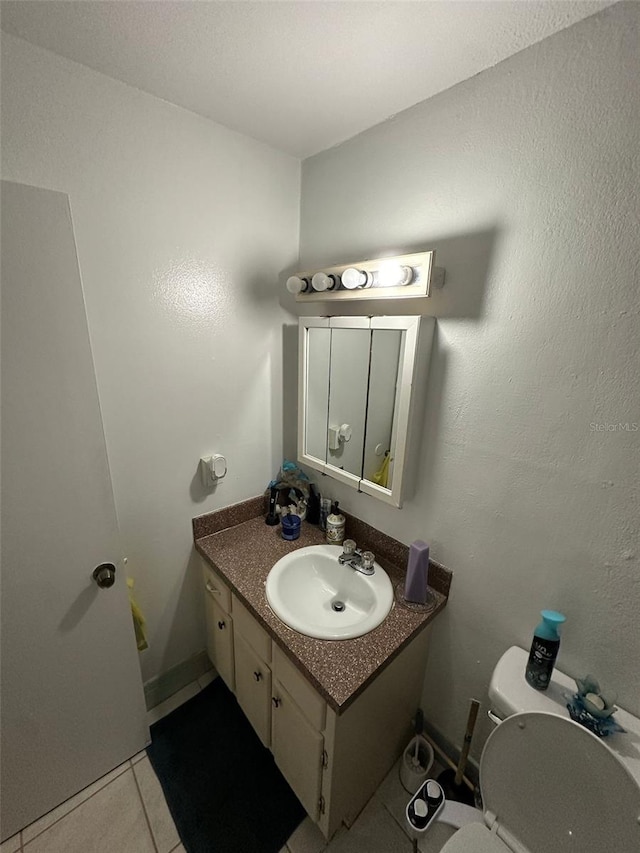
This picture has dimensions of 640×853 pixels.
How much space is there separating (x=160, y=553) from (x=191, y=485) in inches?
11.9

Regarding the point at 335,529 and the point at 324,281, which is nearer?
the point at 324,281

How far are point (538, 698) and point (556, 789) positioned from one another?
17 cm

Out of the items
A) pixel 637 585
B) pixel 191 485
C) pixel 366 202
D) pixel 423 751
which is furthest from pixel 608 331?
pixel 423 751

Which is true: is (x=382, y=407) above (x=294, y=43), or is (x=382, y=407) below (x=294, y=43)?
below

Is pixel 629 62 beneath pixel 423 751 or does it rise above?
above

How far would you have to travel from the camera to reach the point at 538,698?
90 centimetres

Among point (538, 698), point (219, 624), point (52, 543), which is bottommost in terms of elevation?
point (219, 624)

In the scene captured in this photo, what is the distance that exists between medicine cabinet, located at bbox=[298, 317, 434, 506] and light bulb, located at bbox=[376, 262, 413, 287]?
0.11m

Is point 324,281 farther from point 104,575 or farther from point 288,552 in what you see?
point 104,575

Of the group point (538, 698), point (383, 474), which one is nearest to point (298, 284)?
point (383, 474)

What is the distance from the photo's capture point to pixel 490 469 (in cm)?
101

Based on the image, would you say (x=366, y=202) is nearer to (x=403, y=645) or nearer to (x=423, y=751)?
(x=403, y=645)

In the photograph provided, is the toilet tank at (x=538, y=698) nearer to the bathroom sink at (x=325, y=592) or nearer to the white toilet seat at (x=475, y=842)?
the white toilet seat at (x=475, y=842)
